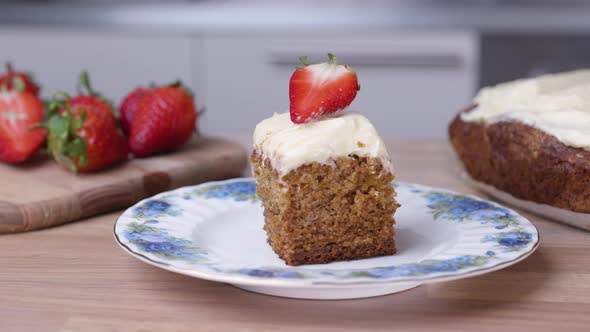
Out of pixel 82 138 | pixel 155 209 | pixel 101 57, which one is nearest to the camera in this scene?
pixel 155 209

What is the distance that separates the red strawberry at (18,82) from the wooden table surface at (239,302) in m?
0.60

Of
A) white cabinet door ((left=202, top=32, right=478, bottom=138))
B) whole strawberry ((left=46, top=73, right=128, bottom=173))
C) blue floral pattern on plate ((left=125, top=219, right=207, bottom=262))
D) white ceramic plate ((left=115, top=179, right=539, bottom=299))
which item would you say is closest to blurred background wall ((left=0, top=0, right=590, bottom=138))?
white cabinet door ((left=202, top=32, right=478, bottom=138))

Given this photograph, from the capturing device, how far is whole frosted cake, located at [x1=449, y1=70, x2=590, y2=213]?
48.0 inches

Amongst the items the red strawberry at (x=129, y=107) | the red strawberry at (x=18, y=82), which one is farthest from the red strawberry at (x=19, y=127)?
the red strawberry at (x=129, y=107)

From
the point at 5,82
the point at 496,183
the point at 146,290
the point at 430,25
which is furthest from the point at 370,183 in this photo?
the point at 430,25

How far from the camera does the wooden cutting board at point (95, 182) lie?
125cm

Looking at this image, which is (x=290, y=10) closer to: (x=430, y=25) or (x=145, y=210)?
(x=430, y=25)

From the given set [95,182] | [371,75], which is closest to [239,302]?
[95,182]

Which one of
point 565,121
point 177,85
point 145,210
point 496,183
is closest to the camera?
point 145,210

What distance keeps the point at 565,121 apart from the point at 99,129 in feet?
2.84

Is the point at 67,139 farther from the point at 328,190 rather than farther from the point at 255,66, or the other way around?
the point at 255,66

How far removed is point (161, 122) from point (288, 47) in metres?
1.32

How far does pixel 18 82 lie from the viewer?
1.64m

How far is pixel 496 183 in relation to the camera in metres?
1.41
